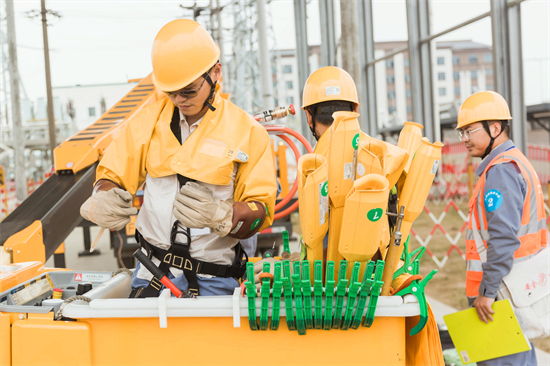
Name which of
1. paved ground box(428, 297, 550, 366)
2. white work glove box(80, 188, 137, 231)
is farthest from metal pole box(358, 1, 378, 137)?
white work glove box(80, 188, 137, 231)

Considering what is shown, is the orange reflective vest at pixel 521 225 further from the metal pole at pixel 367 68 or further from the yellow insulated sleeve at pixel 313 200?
the metal pole at pixel 367 68

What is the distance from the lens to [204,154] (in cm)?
191

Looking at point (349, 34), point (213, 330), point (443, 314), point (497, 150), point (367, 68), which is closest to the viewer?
point (213, 330)

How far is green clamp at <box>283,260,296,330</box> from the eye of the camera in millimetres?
1450

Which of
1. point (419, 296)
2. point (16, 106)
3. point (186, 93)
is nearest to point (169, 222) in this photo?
point (186, 93)

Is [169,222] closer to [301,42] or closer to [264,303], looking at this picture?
[264,303]

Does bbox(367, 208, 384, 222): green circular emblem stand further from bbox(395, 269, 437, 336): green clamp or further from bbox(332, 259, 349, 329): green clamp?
bbox(395, 269, 437, 336): green clamp

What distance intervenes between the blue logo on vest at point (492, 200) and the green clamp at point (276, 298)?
60.5 inches

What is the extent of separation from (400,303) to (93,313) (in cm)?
103

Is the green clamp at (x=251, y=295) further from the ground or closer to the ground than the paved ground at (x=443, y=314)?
further from the ground

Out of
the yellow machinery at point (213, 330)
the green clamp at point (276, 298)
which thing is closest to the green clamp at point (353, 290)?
the yellow machinery at point (213, 330)

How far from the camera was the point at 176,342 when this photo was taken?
5.26ft

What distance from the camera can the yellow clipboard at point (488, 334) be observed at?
A: 2375 mm

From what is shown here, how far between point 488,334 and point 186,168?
180cm
